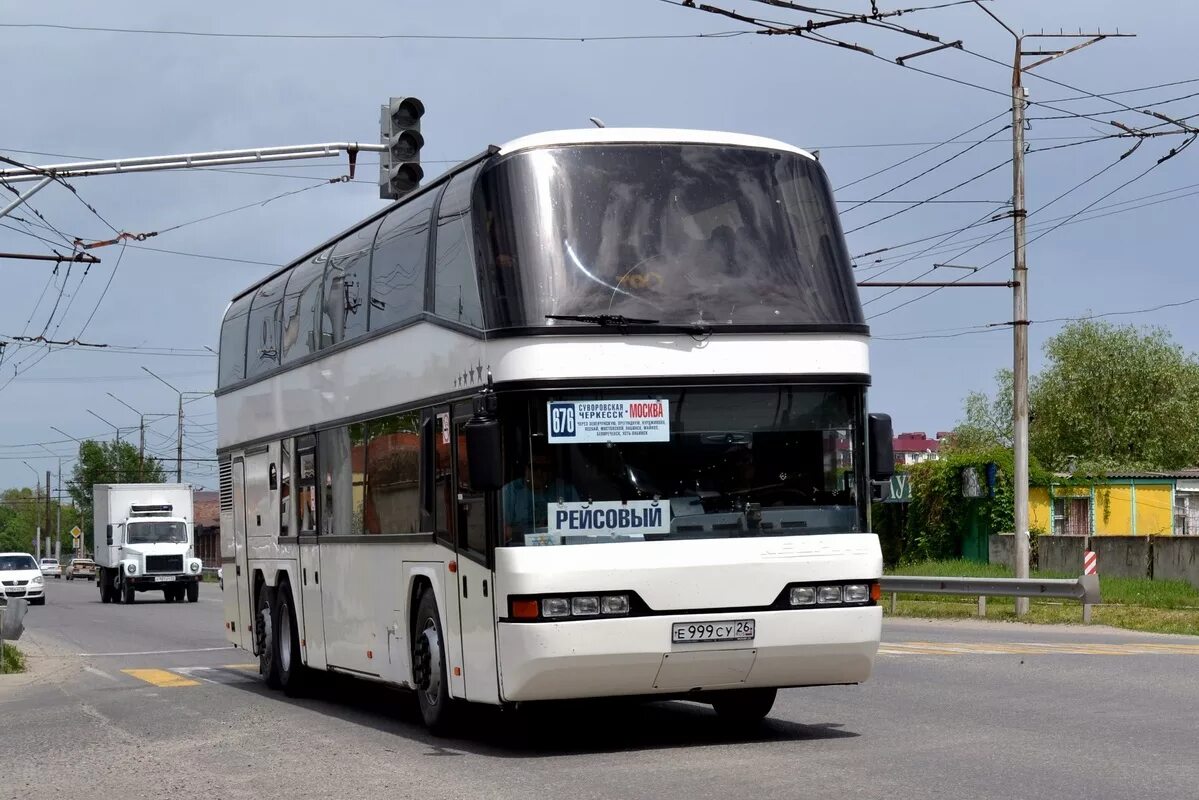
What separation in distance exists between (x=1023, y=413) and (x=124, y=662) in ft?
53.9

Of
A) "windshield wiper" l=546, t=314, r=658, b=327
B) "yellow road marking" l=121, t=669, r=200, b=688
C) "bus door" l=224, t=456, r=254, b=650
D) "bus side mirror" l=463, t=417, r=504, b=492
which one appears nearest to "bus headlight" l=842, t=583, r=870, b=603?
"windshield wiper" l=546, t=314, r=658, b=327

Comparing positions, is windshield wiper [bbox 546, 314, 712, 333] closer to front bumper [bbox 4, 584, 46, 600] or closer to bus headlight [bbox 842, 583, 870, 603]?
bus headlight [bbox 842, 583, 870, 603]

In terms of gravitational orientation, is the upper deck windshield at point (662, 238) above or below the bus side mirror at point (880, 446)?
above

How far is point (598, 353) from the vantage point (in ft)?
35.5

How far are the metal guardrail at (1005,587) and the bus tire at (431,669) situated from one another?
17328 millimetres

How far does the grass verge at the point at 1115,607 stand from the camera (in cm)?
2737

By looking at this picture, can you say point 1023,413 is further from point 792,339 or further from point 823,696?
point 792,339

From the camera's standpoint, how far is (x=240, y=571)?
19.0 meters

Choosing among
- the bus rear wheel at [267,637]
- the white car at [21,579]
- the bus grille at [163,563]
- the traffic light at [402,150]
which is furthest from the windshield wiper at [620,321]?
the bus grille at [163,563]

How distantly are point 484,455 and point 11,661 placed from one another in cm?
1344

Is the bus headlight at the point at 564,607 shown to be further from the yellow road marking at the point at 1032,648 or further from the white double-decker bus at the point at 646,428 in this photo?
the yellow road marking at the point at 1032,648

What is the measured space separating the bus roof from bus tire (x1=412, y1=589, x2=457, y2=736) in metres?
3.20

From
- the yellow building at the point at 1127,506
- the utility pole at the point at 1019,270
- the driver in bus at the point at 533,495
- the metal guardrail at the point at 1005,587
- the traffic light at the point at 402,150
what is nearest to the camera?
the driver in bus at the point at 533,495

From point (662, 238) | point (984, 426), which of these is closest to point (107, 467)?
point (984, 426)
